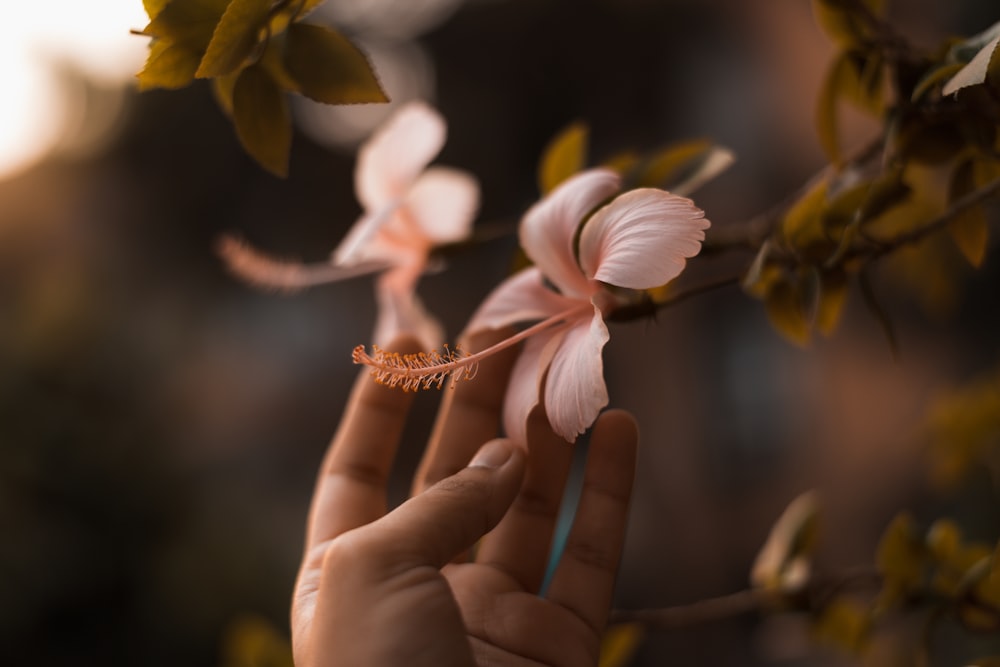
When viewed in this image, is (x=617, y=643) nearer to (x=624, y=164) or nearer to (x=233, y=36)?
(x=624, y=164)

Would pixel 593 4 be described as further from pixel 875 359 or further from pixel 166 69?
pixel 166 69

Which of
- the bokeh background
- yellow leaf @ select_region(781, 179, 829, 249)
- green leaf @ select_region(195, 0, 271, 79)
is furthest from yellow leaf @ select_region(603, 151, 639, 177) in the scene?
the bokeh background

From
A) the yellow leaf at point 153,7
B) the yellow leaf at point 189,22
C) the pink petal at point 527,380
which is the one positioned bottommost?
the pink petal at point 527,380

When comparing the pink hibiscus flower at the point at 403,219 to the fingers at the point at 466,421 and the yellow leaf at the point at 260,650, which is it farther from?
the yellow leaf at the point at 260,650

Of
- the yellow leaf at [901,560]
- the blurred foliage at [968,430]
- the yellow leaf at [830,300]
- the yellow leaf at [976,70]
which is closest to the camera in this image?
the yellow leaf at [976,70]

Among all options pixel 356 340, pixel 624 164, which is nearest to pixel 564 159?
pixel 624 164

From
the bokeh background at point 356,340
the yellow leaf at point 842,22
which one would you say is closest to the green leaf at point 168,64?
the yellow leaf at point 842,22

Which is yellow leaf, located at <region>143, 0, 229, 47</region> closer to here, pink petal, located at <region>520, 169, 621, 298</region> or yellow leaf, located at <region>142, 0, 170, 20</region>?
yellow leaf, located at <region>142, 0, 170, 20</region>

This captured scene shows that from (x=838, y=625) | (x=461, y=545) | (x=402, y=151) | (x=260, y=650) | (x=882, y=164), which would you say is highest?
(x=402, y=151)
